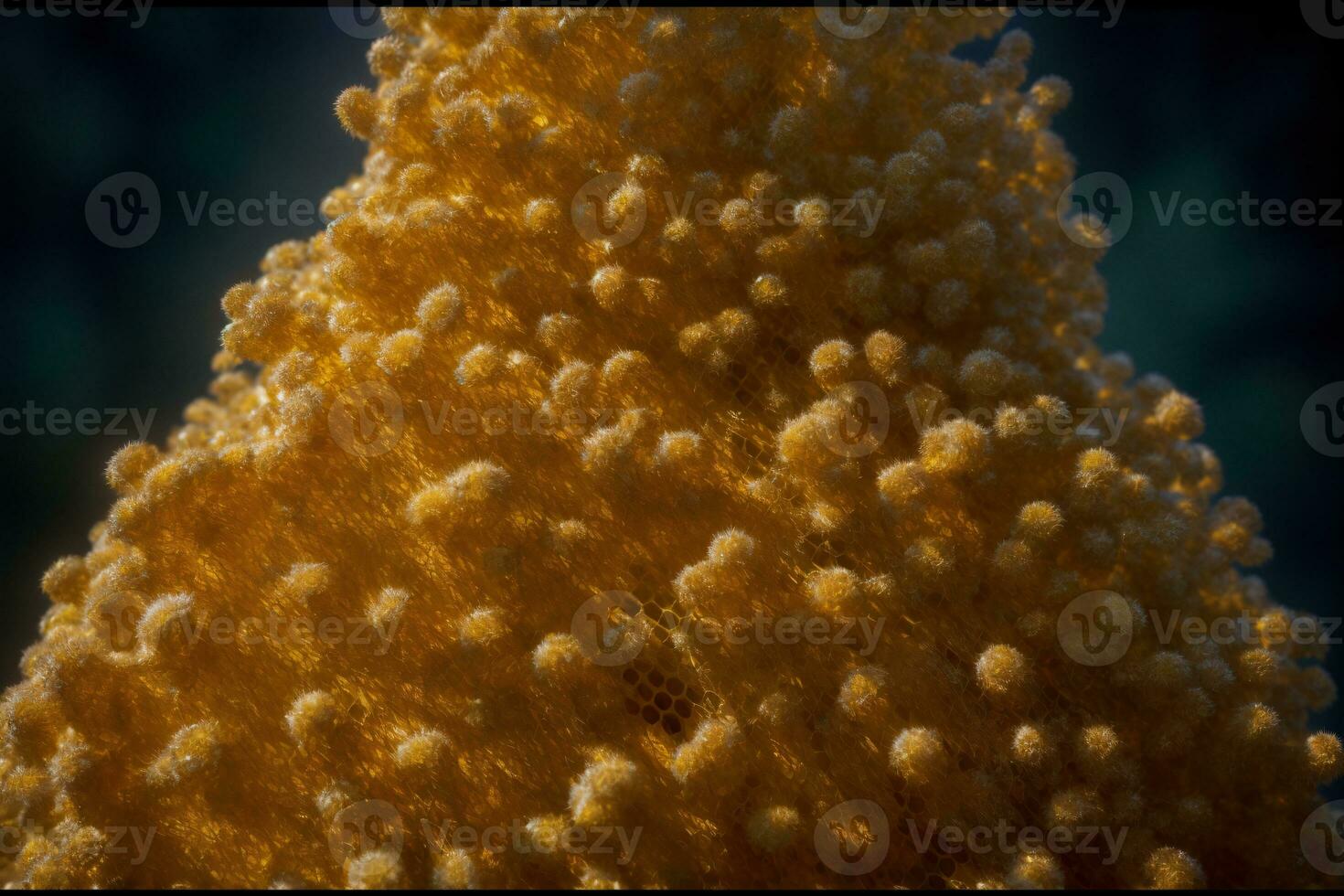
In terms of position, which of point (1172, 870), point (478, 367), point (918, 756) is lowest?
point (1172, 870)

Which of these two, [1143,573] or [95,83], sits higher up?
[95,83]

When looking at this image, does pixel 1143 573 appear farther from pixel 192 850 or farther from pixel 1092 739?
pixel 192 850

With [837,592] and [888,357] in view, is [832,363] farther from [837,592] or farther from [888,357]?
Answer: [837,592]

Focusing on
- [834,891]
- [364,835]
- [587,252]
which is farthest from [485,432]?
[834,891]

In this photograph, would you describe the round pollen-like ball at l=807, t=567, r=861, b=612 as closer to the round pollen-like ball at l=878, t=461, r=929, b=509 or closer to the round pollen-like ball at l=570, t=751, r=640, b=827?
the round pollen-like ball at l=878, t=461, r=929, b=509

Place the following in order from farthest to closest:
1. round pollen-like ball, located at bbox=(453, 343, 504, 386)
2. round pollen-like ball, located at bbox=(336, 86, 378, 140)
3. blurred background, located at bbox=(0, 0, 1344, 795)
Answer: blurred background, located at bbox=(0, 0, 1344, 795)
round pollen-like ball, located at bbox=(336, 86, 378, 140)
round pollen-like ball, located at bbox=(453, 343, 504, 386)

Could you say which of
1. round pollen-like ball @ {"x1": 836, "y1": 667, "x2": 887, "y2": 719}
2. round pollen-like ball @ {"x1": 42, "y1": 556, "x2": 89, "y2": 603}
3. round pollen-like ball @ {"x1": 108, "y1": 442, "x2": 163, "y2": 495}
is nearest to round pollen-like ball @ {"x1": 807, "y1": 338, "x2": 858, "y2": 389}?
round pollen-like ball @ {"x1": 836, "y1": 667, "x2": 887, "y2": 719}

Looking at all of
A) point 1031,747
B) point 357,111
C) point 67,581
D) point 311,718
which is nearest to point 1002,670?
point 1031,747
